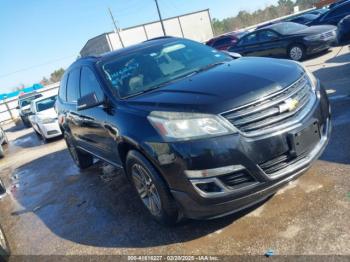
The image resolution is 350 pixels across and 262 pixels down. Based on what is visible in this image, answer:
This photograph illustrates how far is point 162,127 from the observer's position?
9.99 feet

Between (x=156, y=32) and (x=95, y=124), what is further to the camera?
(x=156, y=32)

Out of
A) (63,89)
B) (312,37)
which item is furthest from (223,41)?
(63,89)

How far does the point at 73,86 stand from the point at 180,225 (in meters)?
2.97

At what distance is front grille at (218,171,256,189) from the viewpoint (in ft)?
9.38

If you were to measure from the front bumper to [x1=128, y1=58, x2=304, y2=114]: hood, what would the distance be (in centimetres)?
31

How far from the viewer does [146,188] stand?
3.66 m

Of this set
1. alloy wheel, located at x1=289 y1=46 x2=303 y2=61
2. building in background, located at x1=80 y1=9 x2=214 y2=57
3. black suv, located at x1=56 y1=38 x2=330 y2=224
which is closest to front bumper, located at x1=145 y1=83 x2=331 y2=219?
black suv, located at x1=56 y1=38 x2=330 y2=224

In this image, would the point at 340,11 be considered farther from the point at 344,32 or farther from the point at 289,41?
the point at 344,32

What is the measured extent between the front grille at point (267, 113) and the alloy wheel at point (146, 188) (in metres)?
1.06

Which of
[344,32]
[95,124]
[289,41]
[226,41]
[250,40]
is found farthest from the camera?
[226,41]

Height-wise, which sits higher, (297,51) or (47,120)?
(47,120)

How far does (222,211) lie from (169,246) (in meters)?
0.73

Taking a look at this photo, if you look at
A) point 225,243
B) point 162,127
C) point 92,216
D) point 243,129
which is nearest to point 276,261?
point 225,243

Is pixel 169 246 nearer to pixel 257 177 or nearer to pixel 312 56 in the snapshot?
pixel 257 177
